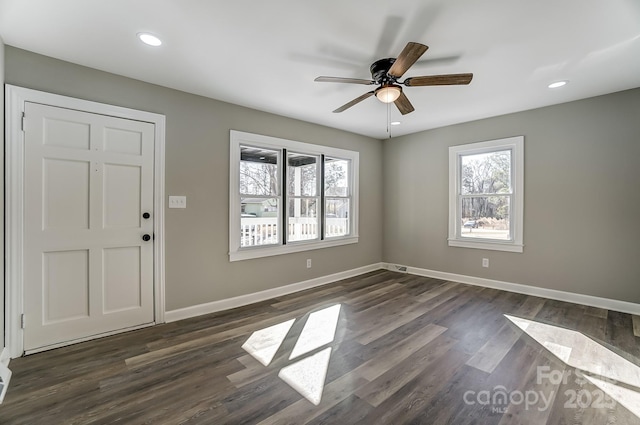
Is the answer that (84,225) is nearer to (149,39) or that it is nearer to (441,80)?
(149,39)

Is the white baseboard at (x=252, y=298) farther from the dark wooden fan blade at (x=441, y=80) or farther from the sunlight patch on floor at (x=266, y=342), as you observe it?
the dark wooden fan blade at (x=441, y=80)

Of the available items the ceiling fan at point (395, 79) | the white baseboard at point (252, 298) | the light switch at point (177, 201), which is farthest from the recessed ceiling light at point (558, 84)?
the light switch at point (177, 201)

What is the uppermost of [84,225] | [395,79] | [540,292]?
[395,79]

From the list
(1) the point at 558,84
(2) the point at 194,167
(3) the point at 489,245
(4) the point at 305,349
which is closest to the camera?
(4) the point at 305,349

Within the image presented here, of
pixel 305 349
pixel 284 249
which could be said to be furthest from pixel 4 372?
pixel 284 249

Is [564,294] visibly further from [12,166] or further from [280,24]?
[12,166]

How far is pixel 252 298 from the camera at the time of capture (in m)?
3.88

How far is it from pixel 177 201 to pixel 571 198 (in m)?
4.92

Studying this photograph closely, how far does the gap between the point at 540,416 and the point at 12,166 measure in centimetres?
425

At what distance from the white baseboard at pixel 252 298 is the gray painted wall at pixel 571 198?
180cm

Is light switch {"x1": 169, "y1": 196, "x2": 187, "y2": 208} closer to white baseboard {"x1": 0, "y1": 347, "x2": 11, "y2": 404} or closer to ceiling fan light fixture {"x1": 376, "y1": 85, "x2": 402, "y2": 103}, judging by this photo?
white baseboard {"x1": 0, "y1": 347, "x2": 11, "y2": 404}

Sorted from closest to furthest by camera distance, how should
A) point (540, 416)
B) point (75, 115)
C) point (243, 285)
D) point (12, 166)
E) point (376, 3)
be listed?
point (540, 416) → point (376, 3) → point (12, 166) → point (75, 115) → point (243, 285)

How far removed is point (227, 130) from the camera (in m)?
3.68

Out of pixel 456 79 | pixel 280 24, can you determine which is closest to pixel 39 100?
pixel 280 24
